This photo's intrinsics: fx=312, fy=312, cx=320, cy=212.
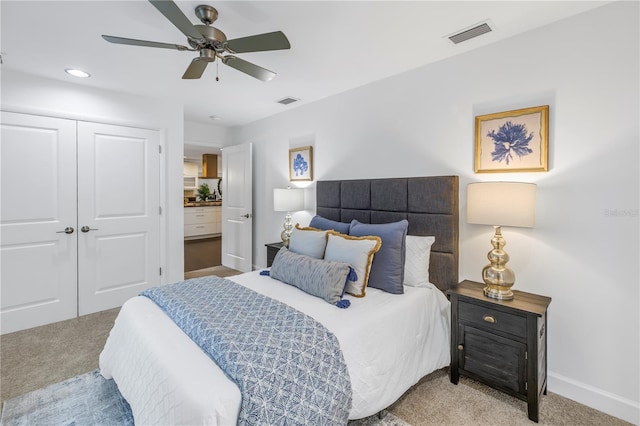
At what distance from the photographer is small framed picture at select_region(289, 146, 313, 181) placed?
3.92 metres

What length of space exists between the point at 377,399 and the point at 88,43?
3210mm

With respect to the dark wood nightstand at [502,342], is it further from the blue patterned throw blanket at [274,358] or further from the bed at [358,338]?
the blue patterned throw blanket at [274,358]

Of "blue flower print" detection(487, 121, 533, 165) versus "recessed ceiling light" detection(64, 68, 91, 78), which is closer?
"blue flower print" detection(487, 121, 533, 165)

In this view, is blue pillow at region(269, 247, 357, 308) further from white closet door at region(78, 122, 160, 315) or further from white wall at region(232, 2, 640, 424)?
white closet door at region(78, 122, 160, 315)

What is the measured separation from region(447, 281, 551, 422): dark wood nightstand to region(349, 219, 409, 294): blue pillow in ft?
1.27

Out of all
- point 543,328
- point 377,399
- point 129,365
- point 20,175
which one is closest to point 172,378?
point 129,365

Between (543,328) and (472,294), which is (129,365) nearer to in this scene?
(472,294)

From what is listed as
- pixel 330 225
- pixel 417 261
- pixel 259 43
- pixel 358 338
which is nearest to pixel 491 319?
A: pixel 417 261

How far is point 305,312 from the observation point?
1906mm

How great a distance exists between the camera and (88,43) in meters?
2.39

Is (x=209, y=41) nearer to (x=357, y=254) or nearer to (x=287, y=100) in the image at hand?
(x=357, y=254)

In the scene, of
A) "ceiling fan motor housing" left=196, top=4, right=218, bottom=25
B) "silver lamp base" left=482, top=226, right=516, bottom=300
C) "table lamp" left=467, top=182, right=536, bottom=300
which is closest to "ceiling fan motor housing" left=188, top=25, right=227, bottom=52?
"ceiling fan motor housing" left=196, top=4, right=218, bottom=25

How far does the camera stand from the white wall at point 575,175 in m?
1.88

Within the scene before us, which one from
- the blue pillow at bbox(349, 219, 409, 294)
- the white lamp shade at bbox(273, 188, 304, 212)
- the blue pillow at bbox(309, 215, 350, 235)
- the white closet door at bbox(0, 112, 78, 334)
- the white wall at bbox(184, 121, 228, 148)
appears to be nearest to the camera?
the blue pillow at bbox(349, 219, 409, 294)
